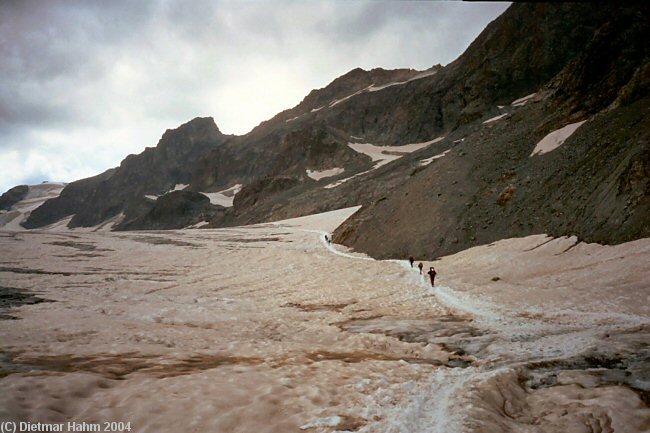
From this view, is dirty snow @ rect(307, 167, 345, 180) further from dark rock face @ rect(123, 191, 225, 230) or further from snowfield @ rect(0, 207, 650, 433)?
snowfield @ rect(0, 207, 650, 433)

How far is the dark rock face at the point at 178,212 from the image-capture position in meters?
117

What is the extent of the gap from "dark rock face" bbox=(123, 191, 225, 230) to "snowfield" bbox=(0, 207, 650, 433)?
307 ft

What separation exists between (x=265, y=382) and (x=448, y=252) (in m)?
22.7

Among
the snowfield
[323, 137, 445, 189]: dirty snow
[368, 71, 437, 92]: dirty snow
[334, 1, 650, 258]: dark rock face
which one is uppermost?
[368, 71, 437, 92]: dirty snow

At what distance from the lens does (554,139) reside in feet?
102

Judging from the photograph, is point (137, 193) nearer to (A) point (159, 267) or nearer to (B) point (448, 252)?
(A) point (159, 267)

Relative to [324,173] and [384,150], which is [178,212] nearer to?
[324,173]

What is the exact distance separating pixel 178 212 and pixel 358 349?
392ft

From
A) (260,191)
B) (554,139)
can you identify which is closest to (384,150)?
(260,191)

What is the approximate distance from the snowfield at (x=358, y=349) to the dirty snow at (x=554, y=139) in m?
→ 12.0

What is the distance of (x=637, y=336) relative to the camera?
10.1 meters

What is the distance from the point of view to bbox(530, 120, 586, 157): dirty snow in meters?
30.0

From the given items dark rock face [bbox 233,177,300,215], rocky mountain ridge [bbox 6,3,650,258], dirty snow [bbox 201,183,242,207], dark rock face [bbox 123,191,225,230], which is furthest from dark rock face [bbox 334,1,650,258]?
dirty snow [bbox 201,183,242,207]

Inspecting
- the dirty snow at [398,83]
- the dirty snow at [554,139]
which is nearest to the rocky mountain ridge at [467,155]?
the dirty snow at [554,139]
